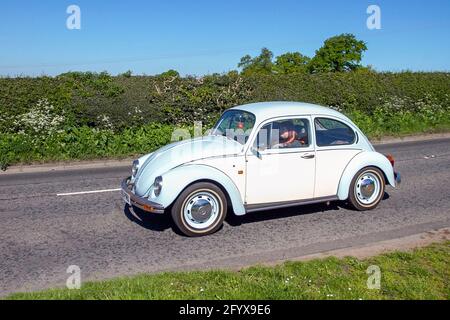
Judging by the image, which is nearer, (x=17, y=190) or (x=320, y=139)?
(x=320, y=139)

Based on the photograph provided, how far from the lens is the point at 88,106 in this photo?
13.1m

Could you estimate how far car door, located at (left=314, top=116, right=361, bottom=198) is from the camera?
651 centimetres

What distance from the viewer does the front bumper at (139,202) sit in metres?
5.64

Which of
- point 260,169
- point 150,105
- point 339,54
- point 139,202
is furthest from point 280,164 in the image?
point 339,54

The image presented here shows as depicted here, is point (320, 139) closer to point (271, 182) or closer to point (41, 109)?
point (271, 182)

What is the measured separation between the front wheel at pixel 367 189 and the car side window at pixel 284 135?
3.58 feet

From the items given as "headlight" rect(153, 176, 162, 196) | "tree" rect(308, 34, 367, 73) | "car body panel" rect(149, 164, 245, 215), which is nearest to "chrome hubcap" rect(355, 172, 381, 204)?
"car body panel" rect(149, 164, 245, 215)

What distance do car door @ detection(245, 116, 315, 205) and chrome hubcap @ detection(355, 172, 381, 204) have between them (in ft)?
2.97

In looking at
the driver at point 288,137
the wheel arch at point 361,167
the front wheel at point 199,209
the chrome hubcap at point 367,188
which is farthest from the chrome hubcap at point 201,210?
the chrome hubcap at point 367,188

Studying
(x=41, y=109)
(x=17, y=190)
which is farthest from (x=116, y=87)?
(x=17, y=190)

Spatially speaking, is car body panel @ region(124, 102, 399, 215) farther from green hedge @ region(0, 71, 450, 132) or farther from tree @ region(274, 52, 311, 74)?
tree @ region(274, 52, 311, 74)

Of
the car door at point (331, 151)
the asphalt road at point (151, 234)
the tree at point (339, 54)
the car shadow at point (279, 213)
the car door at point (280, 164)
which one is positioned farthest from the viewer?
the tree at point (339, 54)

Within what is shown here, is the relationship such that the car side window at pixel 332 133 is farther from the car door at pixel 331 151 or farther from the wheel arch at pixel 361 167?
the wheel arch at pixel 361 167

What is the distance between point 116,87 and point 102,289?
10.5 m
